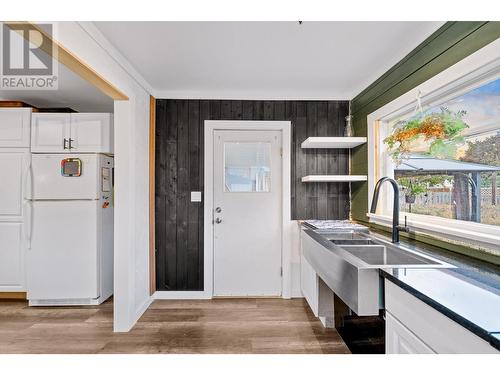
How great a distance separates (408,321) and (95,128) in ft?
10.7

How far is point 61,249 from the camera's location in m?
3.07

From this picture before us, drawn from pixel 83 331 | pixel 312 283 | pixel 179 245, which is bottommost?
pixel 83 331

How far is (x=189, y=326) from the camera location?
8.59 feet

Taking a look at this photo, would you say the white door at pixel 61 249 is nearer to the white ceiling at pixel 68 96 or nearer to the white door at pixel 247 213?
the white ceiling at pixel 68 96

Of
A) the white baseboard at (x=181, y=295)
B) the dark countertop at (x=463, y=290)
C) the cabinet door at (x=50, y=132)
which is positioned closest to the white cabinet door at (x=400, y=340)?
the dark countertop at (x=463, y=290)

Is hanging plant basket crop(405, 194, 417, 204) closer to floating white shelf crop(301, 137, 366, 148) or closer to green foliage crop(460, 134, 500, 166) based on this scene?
green foliage crop(460, 134, 500, 166)

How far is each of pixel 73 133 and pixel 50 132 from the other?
10.2 inches

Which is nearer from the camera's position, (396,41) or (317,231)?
(396,41)

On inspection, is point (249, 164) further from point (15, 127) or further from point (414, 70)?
point (15, 127)

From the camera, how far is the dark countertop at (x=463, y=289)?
0.86m

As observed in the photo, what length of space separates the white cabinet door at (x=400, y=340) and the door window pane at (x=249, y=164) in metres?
2.13

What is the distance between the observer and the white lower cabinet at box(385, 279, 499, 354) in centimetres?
89
